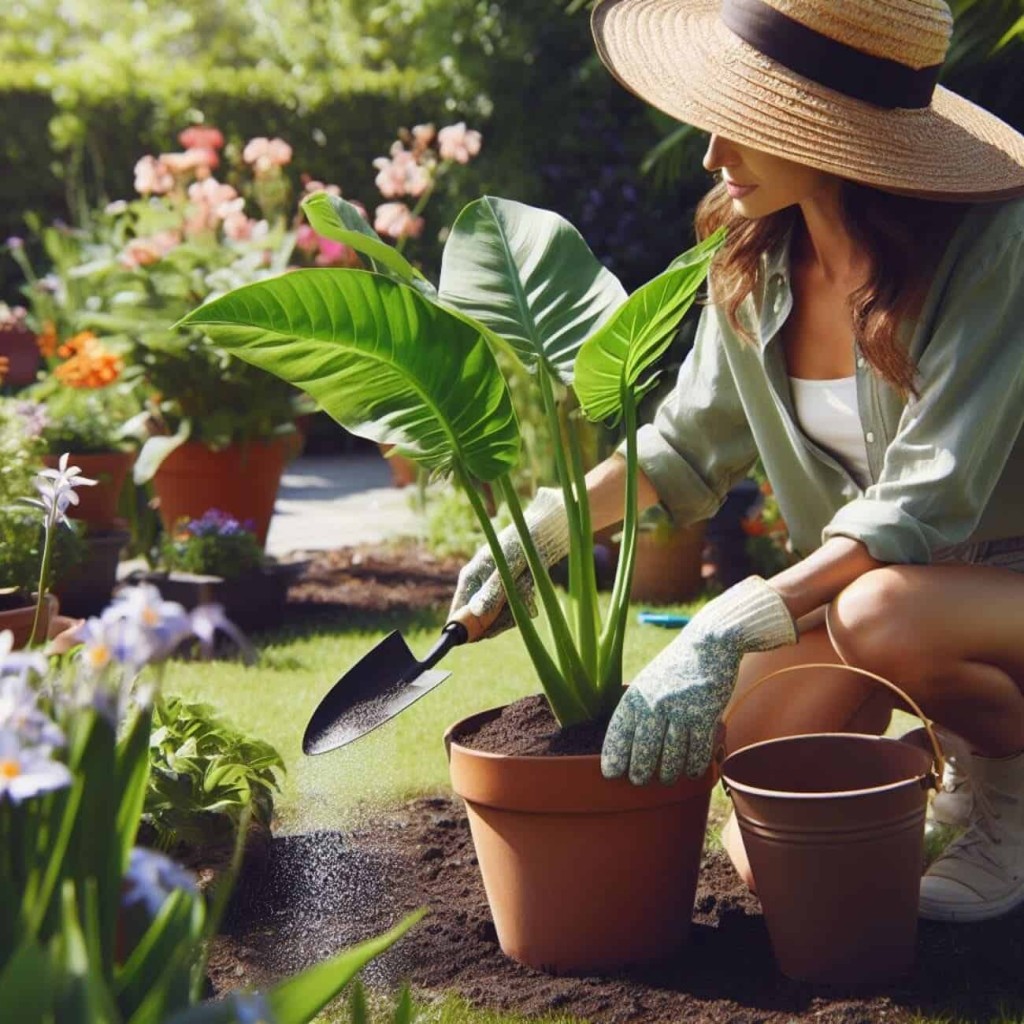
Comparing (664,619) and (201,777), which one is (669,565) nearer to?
(664,619)

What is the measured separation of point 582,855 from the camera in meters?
2.10

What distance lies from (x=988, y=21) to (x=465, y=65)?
271cm

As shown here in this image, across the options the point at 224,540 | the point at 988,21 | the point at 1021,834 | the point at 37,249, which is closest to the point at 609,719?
the point at 1021,834

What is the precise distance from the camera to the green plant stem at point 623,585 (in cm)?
219

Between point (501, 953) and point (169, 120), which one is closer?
point (501, 953)

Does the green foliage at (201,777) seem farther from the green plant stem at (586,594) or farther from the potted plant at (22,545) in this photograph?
the green plant stem at (586,594)

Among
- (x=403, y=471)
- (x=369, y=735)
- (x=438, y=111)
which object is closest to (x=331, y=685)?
(x=369, y=735)

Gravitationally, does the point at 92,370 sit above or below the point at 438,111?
above

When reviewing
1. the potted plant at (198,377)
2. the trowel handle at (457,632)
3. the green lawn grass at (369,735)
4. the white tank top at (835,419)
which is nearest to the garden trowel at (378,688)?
the trowel handle at (457,632)

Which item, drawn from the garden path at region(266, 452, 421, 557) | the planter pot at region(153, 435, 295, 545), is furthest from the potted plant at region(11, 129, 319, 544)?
the garden path at region(266, 452, 421, 557)

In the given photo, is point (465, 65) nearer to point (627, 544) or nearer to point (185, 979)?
point (627, 544)

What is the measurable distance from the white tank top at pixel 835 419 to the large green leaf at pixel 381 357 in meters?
0.58

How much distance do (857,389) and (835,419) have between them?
9 centimetres

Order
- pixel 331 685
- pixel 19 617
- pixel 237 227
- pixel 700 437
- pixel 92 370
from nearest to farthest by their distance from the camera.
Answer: pixel 700 437 < pixel 19 617 < pixel 331 685 < pixel 92 370 < pixel 237 227
